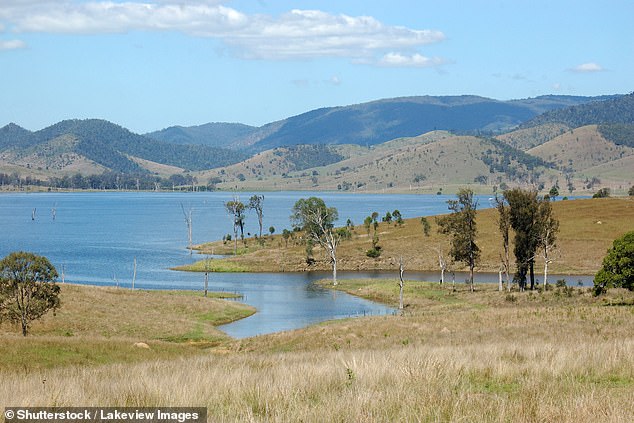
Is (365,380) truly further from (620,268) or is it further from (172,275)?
(172,275)

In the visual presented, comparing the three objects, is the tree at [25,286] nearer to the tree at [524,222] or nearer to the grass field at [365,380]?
the grass field at [365,380]

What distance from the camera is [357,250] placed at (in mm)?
131000

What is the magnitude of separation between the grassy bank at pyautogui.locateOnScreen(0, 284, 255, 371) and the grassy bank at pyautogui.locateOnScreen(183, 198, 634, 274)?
46.4m

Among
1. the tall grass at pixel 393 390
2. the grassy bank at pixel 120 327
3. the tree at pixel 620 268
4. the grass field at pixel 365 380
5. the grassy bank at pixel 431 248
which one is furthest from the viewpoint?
the grassy bank at pixel 431 248

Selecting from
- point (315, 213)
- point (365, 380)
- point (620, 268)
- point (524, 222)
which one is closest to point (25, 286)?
point (620, 268)

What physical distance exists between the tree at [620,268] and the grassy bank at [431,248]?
57235 mm

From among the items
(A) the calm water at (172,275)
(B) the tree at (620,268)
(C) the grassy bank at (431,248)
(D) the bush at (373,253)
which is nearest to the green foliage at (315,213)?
(C) the grassy bank at (431,248)

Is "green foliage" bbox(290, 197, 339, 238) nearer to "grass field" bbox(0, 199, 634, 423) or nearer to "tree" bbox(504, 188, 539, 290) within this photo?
"tree" bbox(504, 188, 539, 290)

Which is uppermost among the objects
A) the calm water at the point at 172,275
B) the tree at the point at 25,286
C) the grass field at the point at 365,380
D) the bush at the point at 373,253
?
the grass field at the point at 365,380

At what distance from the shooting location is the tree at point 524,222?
79.4 m

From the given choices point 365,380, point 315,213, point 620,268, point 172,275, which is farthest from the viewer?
point 315,213

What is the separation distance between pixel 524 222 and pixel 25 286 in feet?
168

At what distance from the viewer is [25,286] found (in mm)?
54125

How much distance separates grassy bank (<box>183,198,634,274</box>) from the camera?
118 meters
